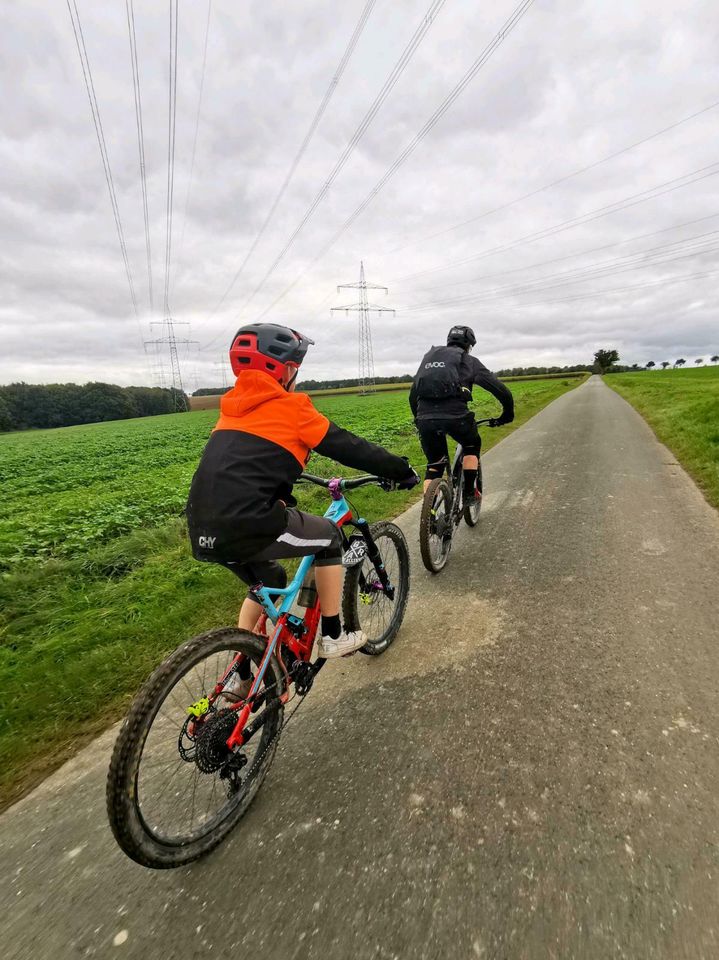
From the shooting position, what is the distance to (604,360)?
142 metres

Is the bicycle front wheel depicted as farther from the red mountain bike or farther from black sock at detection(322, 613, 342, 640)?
the red mountain bike

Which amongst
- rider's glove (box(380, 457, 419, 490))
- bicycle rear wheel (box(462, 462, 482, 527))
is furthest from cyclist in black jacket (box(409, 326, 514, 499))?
rider's glove (box(380, 457, 419, 490))

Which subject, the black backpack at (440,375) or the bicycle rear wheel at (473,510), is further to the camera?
the bicycle rear wheel at (473,510)

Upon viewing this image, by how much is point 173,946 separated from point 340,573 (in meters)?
1.69

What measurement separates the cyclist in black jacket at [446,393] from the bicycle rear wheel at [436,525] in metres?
0.21

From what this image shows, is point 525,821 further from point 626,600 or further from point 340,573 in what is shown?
point 626,600

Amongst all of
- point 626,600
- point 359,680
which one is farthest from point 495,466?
point 359,680

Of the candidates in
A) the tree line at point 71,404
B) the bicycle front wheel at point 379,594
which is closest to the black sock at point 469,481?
the bicycle front wheel at point 379,594

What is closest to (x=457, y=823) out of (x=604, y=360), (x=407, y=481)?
(x=407, y=481)

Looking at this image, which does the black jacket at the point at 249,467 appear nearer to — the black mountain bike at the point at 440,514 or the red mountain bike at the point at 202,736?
the red mountain bike at the point at 202,736

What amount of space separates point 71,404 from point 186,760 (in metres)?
106

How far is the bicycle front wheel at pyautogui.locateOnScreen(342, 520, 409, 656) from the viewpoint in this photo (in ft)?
10.1

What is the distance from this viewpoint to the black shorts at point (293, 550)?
232cm

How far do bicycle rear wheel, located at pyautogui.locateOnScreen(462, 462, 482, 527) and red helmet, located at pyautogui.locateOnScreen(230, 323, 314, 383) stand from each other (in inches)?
150
